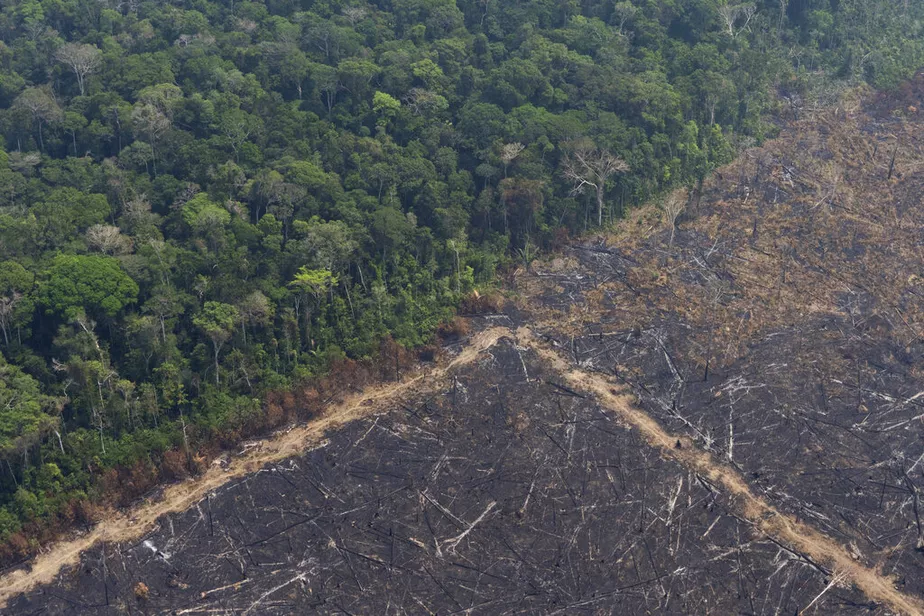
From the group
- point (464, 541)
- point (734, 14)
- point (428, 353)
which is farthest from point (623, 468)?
point (734, 14)

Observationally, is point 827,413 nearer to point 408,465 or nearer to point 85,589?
point 408,465

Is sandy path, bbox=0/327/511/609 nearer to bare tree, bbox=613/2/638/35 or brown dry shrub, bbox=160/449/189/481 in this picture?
brown dry shrub, bbox=160/449/189/481

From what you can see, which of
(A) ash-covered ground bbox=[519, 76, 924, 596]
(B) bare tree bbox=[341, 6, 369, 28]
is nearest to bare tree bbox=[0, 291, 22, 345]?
(A) ash-covered ground bbox=[519, 76, 924, 596]

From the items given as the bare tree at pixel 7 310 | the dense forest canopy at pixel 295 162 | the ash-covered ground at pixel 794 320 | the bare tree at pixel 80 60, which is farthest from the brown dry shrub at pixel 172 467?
the bare tree at pixel 80 60

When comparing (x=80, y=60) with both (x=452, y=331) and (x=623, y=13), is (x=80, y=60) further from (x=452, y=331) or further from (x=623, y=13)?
(x=623, y=13)

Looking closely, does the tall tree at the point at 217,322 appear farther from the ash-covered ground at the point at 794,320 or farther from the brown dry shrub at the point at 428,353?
the ash-covered ground at the point at 794,320
